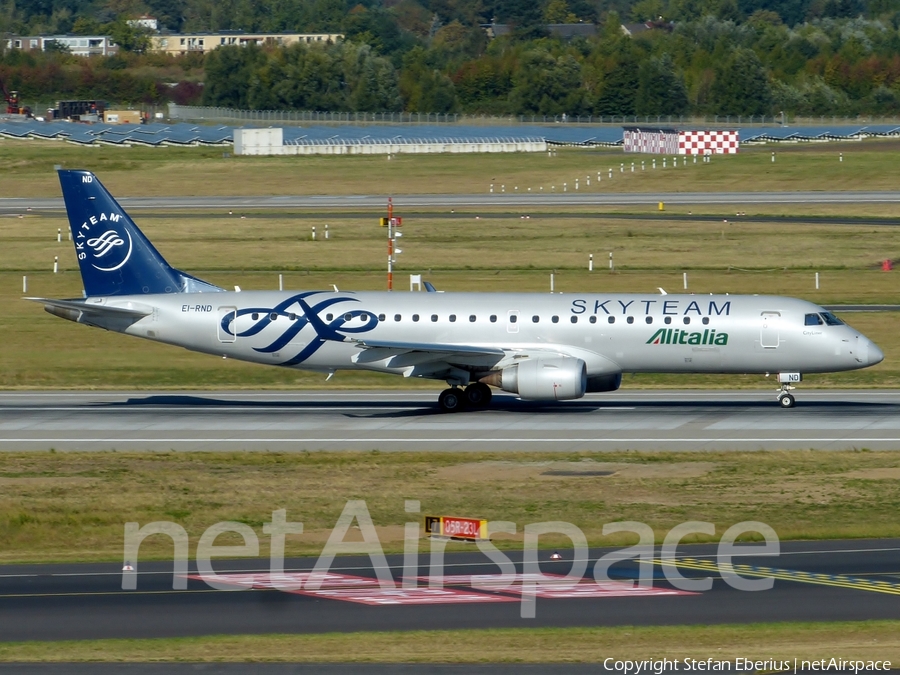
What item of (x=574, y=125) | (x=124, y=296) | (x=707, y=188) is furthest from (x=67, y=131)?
(x=124, y=296)

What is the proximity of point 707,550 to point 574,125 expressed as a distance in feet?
484

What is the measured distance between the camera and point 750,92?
170 m

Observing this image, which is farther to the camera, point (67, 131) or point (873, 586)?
point (67, 131)

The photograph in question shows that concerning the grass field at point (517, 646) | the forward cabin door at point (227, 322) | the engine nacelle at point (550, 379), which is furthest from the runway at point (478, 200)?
the grass field at point (517, 646)

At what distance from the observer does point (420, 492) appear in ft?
97.9

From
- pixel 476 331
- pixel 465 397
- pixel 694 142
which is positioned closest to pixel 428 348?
pixel 476 331

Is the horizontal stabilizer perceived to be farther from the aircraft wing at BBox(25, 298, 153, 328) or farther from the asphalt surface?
the asphalt surface

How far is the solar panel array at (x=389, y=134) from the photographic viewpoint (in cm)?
13988

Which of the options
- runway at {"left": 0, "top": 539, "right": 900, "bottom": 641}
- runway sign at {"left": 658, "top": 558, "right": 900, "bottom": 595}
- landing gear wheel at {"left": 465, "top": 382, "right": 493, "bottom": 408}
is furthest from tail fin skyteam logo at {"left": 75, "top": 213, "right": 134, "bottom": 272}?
runway sign at {"left": 658, "top": 558, "right": 900, "bottom": 595}

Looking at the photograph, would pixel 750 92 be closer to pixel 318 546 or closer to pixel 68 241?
pixel 68 241

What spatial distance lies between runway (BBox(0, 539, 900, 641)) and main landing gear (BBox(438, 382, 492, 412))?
1816cm

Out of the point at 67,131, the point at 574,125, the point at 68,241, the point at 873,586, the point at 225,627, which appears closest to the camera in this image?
the point at 225,627

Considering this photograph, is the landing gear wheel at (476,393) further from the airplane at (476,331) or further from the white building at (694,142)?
the white building at (694,142)

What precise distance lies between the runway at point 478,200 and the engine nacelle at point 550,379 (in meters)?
56.9
